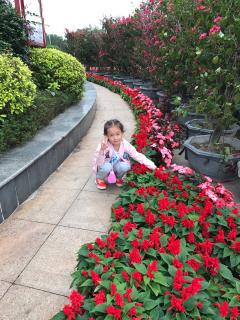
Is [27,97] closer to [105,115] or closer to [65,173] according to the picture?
[65,173]

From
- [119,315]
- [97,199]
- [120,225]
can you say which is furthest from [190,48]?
[119,315]

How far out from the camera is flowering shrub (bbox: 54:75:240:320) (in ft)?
5.98

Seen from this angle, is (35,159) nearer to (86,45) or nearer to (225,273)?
(225,273)

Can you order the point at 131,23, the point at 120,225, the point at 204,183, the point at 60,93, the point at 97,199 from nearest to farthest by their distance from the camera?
the point at 120,225
the point at 204,183
the point at 97,199
the point at 60,93
the point at 131,23

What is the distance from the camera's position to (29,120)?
15.8ft

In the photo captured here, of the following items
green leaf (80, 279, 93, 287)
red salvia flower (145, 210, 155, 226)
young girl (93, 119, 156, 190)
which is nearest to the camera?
green leaf (80, 279, 93, 287)

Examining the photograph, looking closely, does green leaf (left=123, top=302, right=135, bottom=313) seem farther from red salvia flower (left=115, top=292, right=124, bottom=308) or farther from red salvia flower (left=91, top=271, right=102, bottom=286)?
red salvia flower (left=91, top=271, right=102, bottom=286)

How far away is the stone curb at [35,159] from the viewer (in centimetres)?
342

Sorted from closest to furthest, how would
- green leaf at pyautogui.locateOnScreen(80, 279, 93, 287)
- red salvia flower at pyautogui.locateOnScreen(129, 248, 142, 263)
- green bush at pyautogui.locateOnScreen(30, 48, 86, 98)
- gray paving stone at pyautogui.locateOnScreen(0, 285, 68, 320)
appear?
green leaf at pyautogui.locateOnScreen(80, 279, 93, 287)
red salvia flower at pyautogui.locateOnScreen(129, 248, 142, 263)
gray paving stone at pyautogui.locateOnScreen(0, 285, 68, 320)
green bush at pyautogui.locateOnScreen(30, 48, 86, 98)

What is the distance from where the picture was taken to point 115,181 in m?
3.98

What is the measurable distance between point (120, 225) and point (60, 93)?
4.71 metres

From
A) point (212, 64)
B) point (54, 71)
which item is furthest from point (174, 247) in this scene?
point (54, 71)

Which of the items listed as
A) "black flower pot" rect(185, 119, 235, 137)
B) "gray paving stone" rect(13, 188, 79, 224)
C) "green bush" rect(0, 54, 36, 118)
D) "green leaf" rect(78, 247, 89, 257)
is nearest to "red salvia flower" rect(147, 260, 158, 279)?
"green leaf" rect(78, 247, 89, 257)

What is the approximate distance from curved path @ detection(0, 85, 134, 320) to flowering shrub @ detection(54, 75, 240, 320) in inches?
12.6
